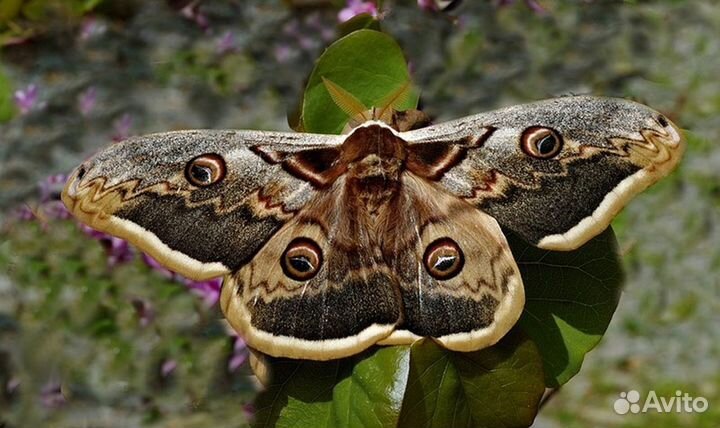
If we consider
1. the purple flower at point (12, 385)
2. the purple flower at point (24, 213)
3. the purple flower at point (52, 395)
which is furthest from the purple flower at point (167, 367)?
the purple flower at point (24, 213)

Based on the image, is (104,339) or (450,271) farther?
(104,339)

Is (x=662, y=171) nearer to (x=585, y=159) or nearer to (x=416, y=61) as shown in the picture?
(x=585, y=159)

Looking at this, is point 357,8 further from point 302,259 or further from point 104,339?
point 104,339

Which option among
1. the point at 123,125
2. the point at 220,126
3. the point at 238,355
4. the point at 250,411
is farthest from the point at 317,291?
the point at 220,126

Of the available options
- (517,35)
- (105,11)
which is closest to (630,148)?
(517,35)

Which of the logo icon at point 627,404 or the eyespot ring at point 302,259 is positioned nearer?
the eyespot ring at point 302,259

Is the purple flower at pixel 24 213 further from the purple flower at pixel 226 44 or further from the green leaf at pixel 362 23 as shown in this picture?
the green leaf at pixel 362 23
